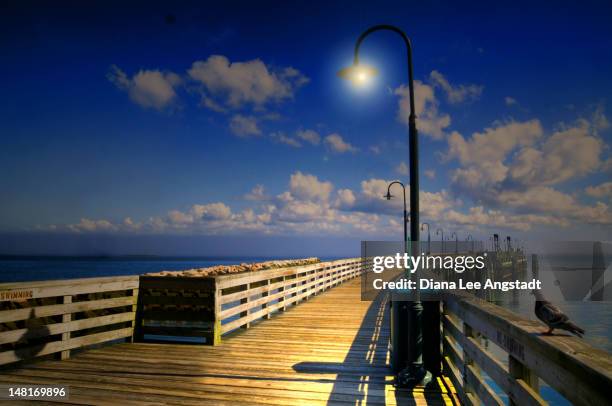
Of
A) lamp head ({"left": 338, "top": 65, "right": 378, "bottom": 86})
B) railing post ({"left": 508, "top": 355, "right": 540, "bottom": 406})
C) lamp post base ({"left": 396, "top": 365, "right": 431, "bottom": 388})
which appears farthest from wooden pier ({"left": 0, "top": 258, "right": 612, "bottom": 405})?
lamp head ({"left": 338, "top": 65, "right": 378, "bottom": 86})

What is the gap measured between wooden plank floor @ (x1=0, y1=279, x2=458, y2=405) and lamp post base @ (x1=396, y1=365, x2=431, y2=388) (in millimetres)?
108

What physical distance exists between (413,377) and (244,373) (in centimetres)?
251

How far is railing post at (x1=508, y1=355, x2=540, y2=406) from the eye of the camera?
3145 mm

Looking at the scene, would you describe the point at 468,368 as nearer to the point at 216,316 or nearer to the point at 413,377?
the point at 413,377

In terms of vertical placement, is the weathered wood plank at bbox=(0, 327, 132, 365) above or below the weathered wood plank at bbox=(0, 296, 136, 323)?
below

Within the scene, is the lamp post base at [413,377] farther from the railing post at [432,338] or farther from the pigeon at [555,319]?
the pigeon at [555,319]

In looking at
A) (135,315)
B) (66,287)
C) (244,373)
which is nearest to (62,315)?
(66,287)

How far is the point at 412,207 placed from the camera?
6.38 metres

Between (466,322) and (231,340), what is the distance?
5.40 m

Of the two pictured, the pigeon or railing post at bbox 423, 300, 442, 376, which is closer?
the pigeon

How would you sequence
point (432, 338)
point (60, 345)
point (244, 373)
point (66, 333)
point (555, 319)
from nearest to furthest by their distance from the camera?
1. point (555, 319)
2. point (432, 338)
3. point (244, 373)
4. point (60, 345)
5. point (66, 333)

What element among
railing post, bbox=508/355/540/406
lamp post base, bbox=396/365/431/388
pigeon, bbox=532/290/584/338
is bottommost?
lamp post base, bbox=396/365/431/388

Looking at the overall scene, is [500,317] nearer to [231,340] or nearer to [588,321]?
[231,340]

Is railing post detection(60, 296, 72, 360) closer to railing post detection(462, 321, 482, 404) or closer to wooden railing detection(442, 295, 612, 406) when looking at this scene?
wooden railing detection(442, 295, 612, 406)
